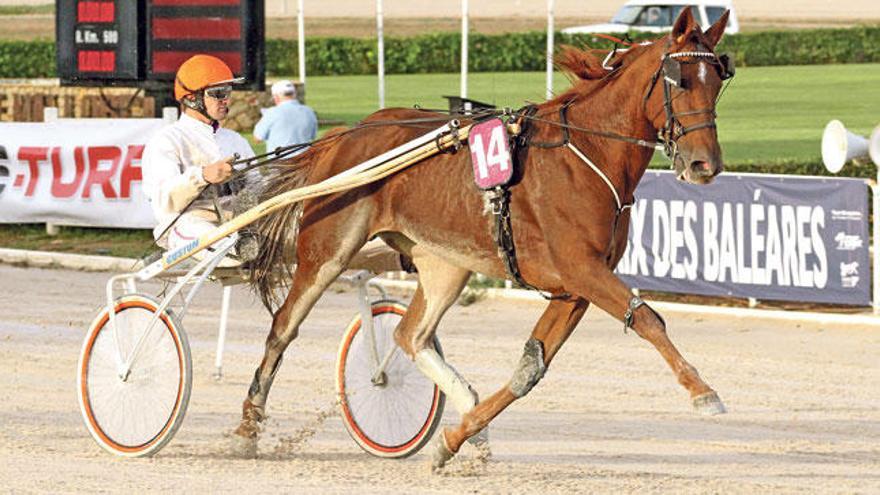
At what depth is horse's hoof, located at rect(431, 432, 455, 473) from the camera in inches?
288

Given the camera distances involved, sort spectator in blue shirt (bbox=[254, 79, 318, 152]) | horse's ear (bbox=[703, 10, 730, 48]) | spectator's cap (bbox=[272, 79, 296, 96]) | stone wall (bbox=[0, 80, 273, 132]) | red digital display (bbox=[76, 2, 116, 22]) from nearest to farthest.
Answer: horse's ear (bbox=[703, 10, 730, 48])
spectator in blue shirt (bbox=[254, 79, 318, 152])
spectator's cap (bbox=[272, 79, 296, 96])
red digital display (bbox=[76, 2, 116, 22])
stone wall (bbox=[0, 80, 273, 132])

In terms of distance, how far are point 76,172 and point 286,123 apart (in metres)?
2.84

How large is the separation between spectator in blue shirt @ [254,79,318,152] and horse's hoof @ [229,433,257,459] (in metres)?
6.33

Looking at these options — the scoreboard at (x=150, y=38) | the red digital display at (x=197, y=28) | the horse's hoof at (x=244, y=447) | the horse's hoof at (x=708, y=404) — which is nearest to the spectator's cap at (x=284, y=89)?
the scoreboard at (x=150, y=38)

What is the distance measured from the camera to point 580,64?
740 centimetres

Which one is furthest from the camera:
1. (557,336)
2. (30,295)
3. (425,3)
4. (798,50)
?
(425,3)

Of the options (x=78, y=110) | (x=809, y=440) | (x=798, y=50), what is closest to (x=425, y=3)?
(x=798, y=50)

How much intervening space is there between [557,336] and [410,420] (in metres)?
1.03

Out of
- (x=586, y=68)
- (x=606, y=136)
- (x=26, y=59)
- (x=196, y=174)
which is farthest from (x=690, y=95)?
(x=26, y=59)

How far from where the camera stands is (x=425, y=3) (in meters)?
63.3

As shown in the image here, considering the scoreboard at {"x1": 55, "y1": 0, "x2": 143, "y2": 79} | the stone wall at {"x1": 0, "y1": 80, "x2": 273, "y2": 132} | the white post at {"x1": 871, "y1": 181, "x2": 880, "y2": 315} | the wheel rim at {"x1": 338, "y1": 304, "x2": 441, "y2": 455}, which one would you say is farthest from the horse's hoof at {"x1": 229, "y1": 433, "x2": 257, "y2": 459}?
the stone wall at {"x1": 0, "y1": 80, "x2": 273, "y2": 132}

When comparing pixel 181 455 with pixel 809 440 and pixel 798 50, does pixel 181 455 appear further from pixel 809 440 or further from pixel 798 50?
pixel 798 50

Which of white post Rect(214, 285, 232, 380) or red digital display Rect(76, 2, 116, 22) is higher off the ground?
red digital display Rect(76, 2, 116, 22)

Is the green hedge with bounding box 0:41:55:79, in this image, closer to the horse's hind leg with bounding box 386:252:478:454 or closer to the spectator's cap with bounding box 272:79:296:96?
the spectator's cap with bounding box 272:79:296:96
